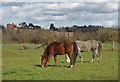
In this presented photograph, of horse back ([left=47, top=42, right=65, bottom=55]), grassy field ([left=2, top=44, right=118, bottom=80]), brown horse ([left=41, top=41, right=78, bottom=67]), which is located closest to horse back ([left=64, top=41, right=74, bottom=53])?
brown horse ([left=41, top=41, right=78, bottom=67])

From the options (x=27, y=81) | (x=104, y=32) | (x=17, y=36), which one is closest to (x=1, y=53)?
(x=27, y=81)

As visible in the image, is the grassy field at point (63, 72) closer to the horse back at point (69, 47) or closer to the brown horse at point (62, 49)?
the brown horse at point (62, 49)

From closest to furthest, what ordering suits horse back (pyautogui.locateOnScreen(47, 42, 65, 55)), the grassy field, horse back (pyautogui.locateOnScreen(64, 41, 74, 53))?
the grassy field, horse back (pyautogui.locateOnScreen(64, 41, 74, 53)), horse back (pyautogui.locateOnScreen(47, 42, 65, 55))

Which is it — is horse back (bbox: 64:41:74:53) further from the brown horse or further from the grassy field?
the grassy field

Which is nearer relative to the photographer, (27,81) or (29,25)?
(27,81)

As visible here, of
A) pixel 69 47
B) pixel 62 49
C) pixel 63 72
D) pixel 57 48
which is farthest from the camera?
pixel 57 48

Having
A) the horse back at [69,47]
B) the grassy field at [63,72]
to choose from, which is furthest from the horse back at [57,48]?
the grassy field at [63,72]

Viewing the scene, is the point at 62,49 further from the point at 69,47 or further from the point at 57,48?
the point at 69,47

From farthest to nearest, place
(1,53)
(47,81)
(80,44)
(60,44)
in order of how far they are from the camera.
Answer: (1,53) < (80,44) < (60,44) < (47,81)

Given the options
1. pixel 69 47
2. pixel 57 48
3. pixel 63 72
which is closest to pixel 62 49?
pixel 57 48

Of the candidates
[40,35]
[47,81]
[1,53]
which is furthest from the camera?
[40,35]

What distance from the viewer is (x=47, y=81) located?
9.48 meters

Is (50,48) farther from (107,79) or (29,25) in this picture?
(29,25)

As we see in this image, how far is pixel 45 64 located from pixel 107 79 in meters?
6.36
